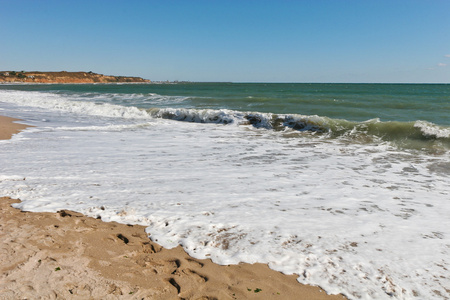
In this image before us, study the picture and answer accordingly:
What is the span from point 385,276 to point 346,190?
98.0 inches

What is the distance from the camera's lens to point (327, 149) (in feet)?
29.3

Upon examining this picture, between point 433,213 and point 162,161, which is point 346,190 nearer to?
point 433,213

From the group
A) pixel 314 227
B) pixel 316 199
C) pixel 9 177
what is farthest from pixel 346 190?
pixel 9 177

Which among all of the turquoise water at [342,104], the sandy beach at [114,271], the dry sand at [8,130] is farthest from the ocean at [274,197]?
the turquoise water at [342,104]

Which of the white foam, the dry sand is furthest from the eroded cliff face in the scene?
the white foam

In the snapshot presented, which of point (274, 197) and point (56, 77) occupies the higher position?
point (56, 77)

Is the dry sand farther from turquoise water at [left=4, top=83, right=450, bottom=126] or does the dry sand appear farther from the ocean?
turquoise water at [left=4, top=83, right=450, bottom=126]

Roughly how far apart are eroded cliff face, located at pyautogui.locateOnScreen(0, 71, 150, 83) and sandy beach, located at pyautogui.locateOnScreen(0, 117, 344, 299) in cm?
10862

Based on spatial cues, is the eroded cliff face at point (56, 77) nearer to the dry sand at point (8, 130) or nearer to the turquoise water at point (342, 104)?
the turquoise water at point (342, 104)

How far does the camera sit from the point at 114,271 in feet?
9.20

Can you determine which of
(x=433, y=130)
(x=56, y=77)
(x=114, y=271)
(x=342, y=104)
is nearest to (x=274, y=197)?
(x=114, y=271)

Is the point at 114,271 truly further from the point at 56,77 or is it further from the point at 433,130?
the point at 56,77

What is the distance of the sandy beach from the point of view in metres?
2.52

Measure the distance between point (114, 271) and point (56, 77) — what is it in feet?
396
